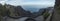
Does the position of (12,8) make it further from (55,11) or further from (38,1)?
(55,11)

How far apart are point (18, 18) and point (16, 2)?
0.19m

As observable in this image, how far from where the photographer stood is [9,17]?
117 centimetres

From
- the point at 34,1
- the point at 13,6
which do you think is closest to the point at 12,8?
the point at 13,6

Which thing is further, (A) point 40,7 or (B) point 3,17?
(A) point 40,7

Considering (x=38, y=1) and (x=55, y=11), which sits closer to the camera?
(x=55, y=11)

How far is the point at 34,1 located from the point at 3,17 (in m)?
0.38

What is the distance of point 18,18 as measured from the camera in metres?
1.17

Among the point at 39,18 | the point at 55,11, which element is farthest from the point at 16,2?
the point at 55,11

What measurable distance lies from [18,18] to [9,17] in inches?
3.7

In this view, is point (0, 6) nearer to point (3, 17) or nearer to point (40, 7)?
point (3, 17)

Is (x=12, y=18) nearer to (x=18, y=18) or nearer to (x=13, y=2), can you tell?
(x=18, y=18)

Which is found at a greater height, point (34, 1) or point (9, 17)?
point (34, 1)

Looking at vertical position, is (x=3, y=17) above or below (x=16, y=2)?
below

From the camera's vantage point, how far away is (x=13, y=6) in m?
1.22
